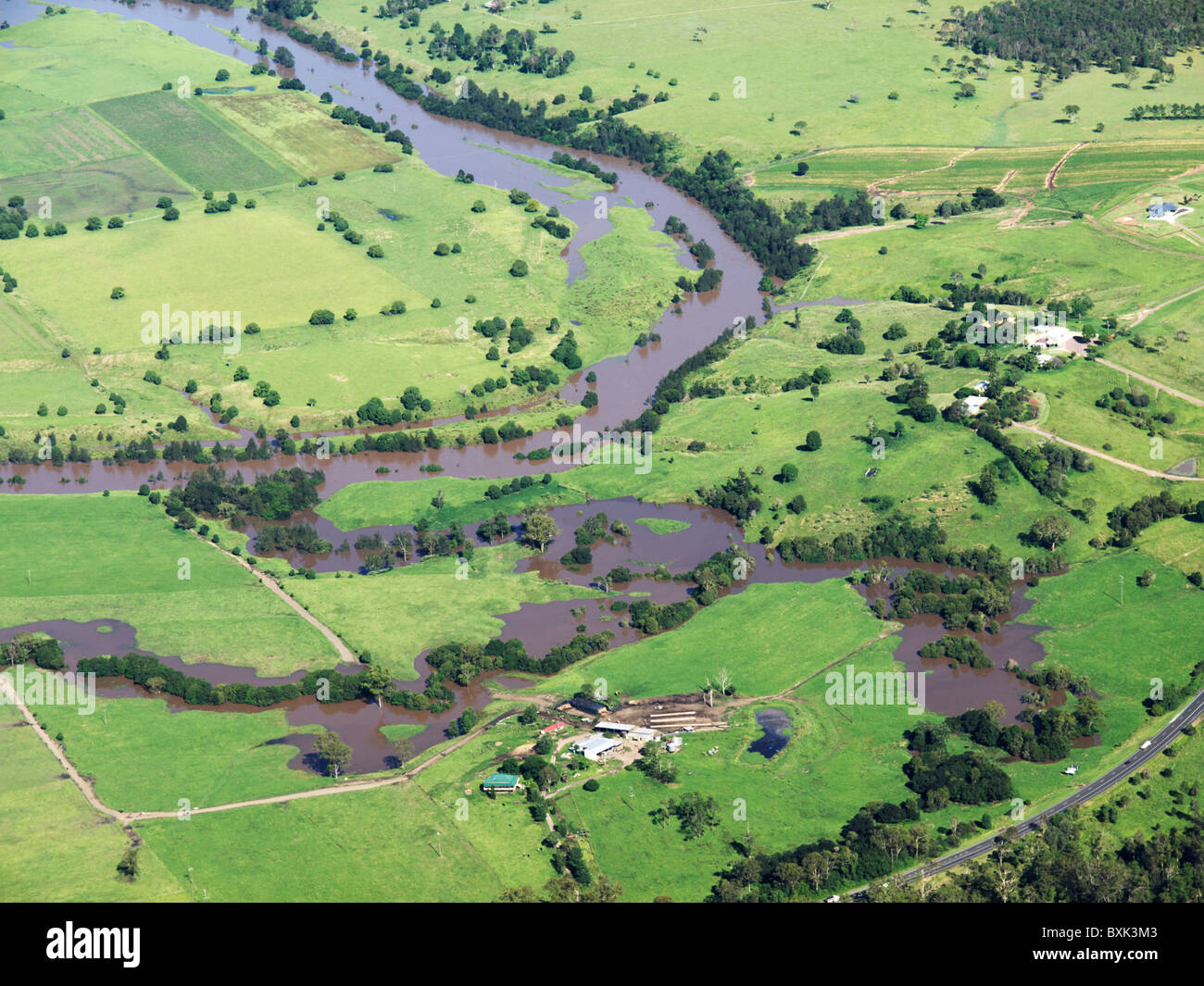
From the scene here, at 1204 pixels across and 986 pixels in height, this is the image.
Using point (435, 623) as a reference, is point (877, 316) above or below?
above

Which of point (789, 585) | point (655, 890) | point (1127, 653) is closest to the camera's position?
point (655, 890)

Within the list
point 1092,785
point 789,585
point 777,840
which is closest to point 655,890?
point 777,840

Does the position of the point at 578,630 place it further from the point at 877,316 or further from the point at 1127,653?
the point at 877,316

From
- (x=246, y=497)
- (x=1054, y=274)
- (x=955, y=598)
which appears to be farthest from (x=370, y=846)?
(x=1054, y=274)

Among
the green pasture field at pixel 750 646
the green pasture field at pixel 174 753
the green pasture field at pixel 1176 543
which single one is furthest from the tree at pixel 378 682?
the green pasture field at pixel 1176 543

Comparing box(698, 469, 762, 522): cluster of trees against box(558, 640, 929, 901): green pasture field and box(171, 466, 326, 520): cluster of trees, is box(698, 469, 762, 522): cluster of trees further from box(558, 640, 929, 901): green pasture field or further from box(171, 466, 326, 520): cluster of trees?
box(171, 466, 326, 520): cluster of trees

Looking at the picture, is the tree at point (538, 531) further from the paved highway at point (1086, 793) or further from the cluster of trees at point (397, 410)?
the paved highway at point (1086, 793)
